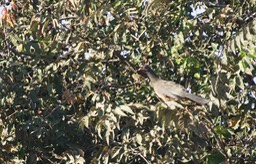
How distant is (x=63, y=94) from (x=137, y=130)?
29.4 inches

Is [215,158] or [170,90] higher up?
[170,90]

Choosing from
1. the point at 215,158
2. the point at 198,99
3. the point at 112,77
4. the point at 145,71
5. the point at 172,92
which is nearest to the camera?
the point at 198,99

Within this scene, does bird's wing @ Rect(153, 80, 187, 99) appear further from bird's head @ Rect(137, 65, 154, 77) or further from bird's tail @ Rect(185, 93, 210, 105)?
bird's head @ Rect(137, 65, 154, 77)

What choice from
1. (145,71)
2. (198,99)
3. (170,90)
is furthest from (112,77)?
(198,99)

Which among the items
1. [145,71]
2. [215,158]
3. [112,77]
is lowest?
[215,158]

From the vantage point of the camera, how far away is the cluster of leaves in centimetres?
505

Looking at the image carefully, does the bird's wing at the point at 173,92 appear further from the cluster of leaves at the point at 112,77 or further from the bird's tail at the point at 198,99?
the cluster of leaves at the point at 112,77

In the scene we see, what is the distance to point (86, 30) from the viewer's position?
552 centimetres

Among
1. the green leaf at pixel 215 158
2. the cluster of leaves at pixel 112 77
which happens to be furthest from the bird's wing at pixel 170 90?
the green leaf at pixel 215 158

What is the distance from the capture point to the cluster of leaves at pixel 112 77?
16.6 feet

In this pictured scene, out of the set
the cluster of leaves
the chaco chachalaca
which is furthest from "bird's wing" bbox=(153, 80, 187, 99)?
the cluster of leaves

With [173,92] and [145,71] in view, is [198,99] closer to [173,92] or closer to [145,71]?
[173,92]

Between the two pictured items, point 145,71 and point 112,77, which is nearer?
point 145,71

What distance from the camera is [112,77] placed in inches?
222
